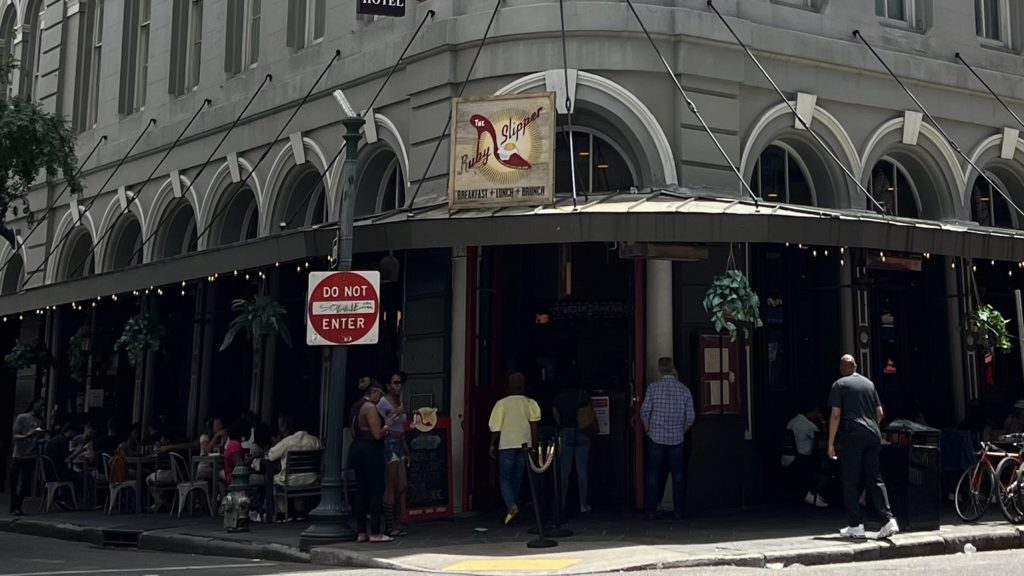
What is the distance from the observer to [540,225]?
1367cm

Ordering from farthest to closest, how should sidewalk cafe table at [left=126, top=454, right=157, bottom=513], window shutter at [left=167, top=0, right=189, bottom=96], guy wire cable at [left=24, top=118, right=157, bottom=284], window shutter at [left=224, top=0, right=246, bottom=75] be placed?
guy wire cable at [left=24, top=118, right=157, bottom=284]
window shutter at [left=167, top=0, right=189, bottom=96]
window shutter at [left=224, top=0, right=246, bottom=75]
sidewalk cafe table at [left=126, top=454, right=157, bottom=513]

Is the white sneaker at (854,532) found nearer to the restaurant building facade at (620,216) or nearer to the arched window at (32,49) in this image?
the restaurant building facade at (620,216)

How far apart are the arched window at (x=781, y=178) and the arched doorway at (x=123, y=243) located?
42.3 ft

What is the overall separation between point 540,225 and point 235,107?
894cm

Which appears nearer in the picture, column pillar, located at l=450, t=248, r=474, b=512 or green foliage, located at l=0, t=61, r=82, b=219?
column pillar, located at l=450, t=248, r=474, b=512

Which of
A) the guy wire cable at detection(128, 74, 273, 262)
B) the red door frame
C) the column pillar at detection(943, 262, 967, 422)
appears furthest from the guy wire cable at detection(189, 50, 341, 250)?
the column pillar at detection(943, 262, 967, 422)

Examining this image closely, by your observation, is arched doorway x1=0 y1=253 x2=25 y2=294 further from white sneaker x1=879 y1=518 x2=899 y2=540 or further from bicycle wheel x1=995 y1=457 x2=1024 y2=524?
bicycle wheel x1=995 y1=457 x2=1024 y2=524

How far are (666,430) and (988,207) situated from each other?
8.39 metres

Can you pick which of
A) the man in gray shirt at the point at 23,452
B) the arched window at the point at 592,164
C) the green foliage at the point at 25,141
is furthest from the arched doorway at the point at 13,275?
the arched window at the point at 592,164

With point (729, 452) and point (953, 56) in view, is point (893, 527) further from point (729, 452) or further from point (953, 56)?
point (953, 56)

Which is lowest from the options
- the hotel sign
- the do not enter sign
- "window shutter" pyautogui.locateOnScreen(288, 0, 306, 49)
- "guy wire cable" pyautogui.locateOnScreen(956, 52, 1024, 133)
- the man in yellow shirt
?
the man in yellow shirt

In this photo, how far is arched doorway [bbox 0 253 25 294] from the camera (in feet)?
88.6

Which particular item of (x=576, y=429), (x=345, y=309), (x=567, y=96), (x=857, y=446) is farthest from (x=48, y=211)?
(x=857, y=446)

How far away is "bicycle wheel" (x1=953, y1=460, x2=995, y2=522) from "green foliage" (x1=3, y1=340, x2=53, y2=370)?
1737cm
